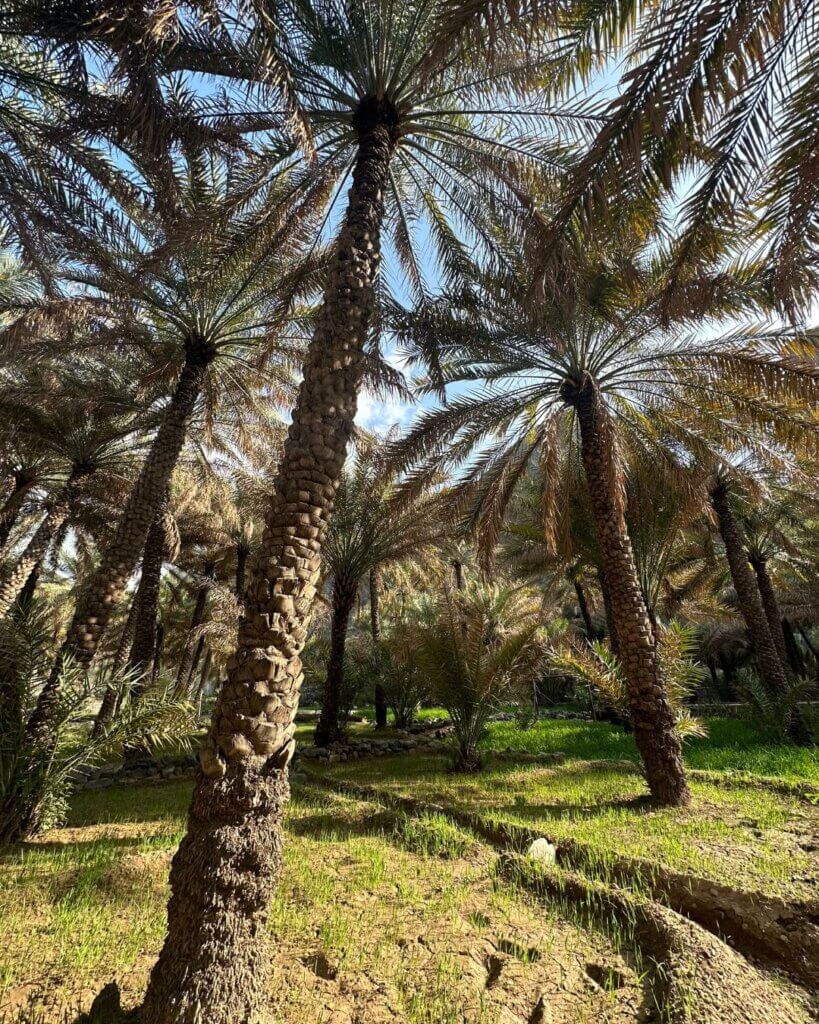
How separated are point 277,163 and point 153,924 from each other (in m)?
8.11

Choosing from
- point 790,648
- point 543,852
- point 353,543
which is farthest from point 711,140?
point 790,648

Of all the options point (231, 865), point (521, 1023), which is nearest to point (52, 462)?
point (231, 865)

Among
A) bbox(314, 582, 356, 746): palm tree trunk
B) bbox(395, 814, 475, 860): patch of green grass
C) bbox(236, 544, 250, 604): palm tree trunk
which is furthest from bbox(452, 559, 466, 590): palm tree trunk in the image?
bbox(395, 814, 475, 860): patch of green grass

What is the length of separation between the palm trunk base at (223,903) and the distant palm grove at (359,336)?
1 centimetres

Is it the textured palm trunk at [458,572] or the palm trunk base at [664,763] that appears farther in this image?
the textured palm trunk at [458,572]

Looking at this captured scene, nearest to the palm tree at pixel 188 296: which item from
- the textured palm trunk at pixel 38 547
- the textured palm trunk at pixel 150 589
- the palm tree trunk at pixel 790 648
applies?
the textured palm trunk at pixel 150 589

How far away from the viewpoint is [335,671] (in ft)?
39.1

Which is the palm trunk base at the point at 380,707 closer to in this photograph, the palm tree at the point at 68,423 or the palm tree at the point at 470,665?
the palm tree at the point at 470,665

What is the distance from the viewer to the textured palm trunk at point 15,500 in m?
13.7

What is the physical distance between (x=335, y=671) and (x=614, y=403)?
8472 millimetres

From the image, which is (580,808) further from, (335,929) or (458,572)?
(458,572)

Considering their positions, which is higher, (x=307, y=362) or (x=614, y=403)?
(x=614, y=403)

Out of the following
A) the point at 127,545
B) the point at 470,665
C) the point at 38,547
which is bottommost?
the point at 470,665

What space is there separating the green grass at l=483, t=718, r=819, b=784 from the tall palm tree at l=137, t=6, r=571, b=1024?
8134 millimetres
